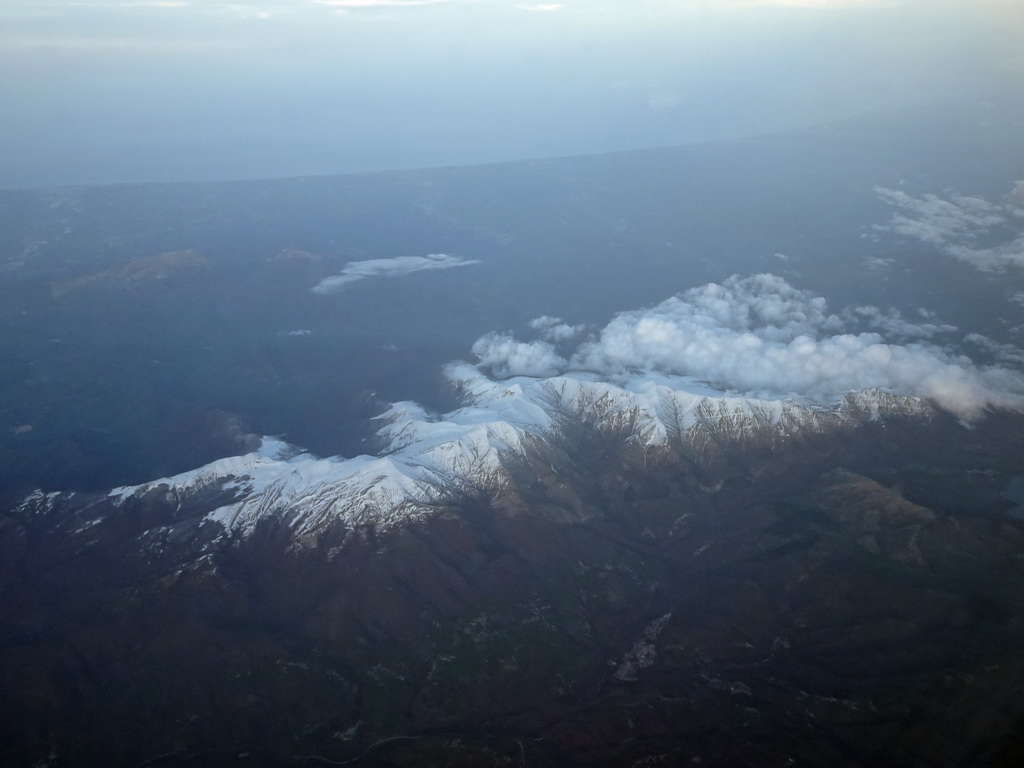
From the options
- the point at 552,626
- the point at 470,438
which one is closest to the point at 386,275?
the point at 470,438

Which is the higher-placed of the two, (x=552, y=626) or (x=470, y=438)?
(x=470, y=438)

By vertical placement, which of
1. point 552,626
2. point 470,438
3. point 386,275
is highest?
point 386,275

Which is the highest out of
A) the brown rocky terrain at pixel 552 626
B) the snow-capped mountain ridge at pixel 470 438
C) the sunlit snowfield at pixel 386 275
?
the sunlit snowfield at pixel 386 275

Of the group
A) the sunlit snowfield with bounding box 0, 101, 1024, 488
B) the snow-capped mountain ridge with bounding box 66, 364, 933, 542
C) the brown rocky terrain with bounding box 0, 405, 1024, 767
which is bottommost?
the brown rocky terrain with bounding box 0, 405, 1024, 767

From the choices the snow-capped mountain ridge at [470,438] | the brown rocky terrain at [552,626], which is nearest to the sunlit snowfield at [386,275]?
the snow-capped mountain ridge at [470,438]

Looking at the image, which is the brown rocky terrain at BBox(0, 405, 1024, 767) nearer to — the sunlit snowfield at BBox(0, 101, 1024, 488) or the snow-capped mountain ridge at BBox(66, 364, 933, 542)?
the snow-capped mountain ridge at BBox(66, 364, 933, 542)

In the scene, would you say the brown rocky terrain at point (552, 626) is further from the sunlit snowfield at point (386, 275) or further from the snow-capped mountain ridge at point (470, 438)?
the sunlit snowfield at point (386, 275)

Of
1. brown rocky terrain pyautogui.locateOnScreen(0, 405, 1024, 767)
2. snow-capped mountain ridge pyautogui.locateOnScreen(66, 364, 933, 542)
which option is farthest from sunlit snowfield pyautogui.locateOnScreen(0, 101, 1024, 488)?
brown rocky terrain pyautogui.locateOnScreen(0, 405, 1024, 767)

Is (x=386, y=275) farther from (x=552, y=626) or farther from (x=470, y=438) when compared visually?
(x=552, y=626)

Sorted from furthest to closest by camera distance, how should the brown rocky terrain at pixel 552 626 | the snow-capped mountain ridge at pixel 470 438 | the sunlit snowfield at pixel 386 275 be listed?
the sunlit snowfield at pixel 386 275 → the snow-capped mountain ridge at pixel 470 438 → the brown rocky terrain at pixel 552 626

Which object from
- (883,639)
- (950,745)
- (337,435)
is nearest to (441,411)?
(337,435)
